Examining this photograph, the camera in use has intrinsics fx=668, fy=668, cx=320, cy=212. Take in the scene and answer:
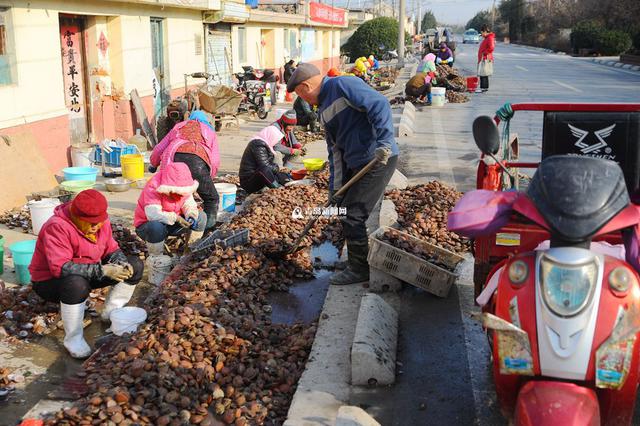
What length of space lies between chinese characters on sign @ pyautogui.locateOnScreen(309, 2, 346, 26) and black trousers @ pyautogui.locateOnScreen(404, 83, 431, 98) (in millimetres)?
13397

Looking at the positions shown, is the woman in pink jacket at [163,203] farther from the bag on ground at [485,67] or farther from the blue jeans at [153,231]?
the bag on ground at [485,67]

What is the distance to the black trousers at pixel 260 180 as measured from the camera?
28.4ft

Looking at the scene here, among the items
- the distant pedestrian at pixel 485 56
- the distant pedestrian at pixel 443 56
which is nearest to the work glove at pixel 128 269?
the distant pedestrian at pixel 485 56

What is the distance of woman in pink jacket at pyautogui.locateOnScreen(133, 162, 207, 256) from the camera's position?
6.18m

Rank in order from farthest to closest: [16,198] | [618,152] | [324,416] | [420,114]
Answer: [420,114] < [16,198] < [618,152] < [324,416]

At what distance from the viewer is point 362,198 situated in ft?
17.5

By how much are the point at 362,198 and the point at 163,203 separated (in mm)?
2076

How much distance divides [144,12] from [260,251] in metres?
10.0

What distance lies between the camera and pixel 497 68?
116ft

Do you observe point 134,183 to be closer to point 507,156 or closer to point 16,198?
point 16,198

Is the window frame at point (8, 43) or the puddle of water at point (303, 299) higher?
the window frame at point (8, 43)

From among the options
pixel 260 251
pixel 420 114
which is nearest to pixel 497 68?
pixel 420 114

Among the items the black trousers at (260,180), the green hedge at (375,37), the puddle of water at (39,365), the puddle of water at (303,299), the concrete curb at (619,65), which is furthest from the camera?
the green hedge at (375,37)

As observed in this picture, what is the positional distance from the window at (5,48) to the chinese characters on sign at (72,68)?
2243 mm
